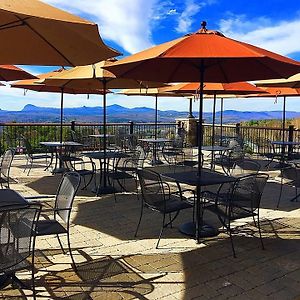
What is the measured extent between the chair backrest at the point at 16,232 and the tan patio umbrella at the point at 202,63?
1.77m

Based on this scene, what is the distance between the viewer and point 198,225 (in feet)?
13.9

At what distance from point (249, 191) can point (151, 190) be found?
1015 mm

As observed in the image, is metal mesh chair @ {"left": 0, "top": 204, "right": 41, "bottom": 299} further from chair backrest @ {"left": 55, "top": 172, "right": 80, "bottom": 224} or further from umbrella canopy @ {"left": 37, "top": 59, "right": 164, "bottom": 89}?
umbrella canopy @ {"left": 37, "top": 59, "right": 164, "bottom": 89}

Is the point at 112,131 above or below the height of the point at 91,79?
below

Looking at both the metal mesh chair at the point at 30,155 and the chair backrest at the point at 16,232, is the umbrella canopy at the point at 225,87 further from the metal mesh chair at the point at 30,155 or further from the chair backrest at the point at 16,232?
the chair backrest at the point at 16,232

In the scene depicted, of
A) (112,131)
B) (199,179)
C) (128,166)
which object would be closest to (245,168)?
(199,179)

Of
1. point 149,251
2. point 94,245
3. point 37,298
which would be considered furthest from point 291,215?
point 37,298

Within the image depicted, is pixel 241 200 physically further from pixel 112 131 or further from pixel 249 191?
pixel 112 131

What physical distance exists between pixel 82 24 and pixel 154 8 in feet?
20.9

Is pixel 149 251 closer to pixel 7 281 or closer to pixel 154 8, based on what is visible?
pixel 7 281

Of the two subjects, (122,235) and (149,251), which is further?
(122,235)

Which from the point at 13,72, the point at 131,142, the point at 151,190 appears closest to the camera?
the point at 151,190

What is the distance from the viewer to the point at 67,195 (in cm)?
342

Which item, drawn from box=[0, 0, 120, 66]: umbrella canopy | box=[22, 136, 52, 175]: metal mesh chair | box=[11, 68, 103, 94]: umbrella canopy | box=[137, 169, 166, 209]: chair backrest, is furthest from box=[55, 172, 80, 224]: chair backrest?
box=[22, 136, 52, 175]: metal mesh chair
